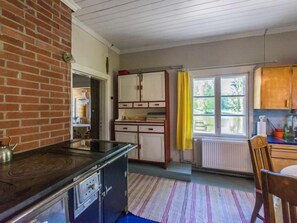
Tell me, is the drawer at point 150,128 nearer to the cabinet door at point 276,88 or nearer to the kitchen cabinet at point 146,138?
the kitchen cabinet at point 146,138

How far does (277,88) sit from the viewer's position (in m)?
2.60

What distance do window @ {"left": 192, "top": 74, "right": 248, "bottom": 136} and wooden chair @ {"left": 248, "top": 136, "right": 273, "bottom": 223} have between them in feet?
4.97

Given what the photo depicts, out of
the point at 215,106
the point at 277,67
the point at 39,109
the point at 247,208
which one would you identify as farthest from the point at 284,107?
the point at 39,109

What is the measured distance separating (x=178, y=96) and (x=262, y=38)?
1764 millimetres

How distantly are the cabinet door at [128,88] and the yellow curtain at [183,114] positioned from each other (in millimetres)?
851

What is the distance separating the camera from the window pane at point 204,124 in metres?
3.35

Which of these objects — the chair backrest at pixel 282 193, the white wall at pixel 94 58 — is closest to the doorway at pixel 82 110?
the white wall at pixel 94 58

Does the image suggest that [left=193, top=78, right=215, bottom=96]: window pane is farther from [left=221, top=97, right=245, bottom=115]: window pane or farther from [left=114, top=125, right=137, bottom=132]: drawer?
[left=114, top=125, right=137, bottom=132]: drawer

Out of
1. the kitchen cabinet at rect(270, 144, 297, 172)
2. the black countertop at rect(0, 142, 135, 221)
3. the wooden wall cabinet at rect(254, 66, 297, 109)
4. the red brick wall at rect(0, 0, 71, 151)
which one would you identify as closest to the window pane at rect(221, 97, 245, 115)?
the wooden wall cabinet at rect(254, 66, 297, 109)

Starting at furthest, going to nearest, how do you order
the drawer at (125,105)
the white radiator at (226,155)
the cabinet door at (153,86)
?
the drawer at (125,105) < the cabinet door at (153,86) < the white radiator at (226,155)

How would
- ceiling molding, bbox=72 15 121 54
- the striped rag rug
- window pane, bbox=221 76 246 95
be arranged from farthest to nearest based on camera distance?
window pane, bbox=221 76 246 95 < ceiling molding, bbox=72 15 121 54 < the striped rag rug

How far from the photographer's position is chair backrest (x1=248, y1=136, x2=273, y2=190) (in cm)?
153

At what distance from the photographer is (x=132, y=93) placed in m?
3.44

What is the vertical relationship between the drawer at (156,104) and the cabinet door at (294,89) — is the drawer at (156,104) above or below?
below
